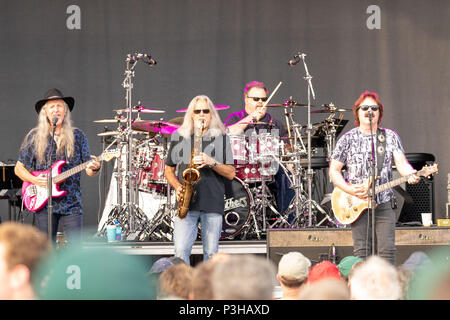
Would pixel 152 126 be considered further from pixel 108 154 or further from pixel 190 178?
pixel 190 178

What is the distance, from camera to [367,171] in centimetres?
554

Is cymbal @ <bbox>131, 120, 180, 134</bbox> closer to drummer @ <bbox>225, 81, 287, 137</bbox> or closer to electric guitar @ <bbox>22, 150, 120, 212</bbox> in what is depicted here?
drummer @ <bbox>225, 81, 287, 137</bbox>

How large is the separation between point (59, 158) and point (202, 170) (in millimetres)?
1330

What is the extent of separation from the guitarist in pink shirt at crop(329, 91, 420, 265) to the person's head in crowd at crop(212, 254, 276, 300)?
137 inches

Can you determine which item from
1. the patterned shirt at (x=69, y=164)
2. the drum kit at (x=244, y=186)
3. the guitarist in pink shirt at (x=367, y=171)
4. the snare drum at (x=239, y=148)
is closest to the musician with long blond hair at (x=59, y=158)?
the patterned shirt at (x=69, y=164)

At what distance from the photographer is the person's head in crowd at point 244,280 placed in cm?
194

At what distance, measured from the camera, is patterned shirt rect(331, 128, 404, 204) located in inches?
218

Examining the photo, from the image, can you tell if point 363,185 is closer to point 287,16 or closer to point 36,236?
point 36,236

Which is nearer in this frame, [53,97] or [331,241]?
[53,97]

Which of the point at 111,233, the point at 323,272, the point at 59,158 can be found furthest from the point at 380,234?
the point at 111,233

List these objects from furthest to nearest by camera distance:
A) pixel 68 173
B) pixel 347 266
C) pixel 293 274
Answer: pixel 68 173
pixel 347 266
pixel 293 274

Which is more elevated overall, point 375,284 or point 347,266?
point 375,284

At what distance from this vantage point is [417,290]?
2393 millimetres
